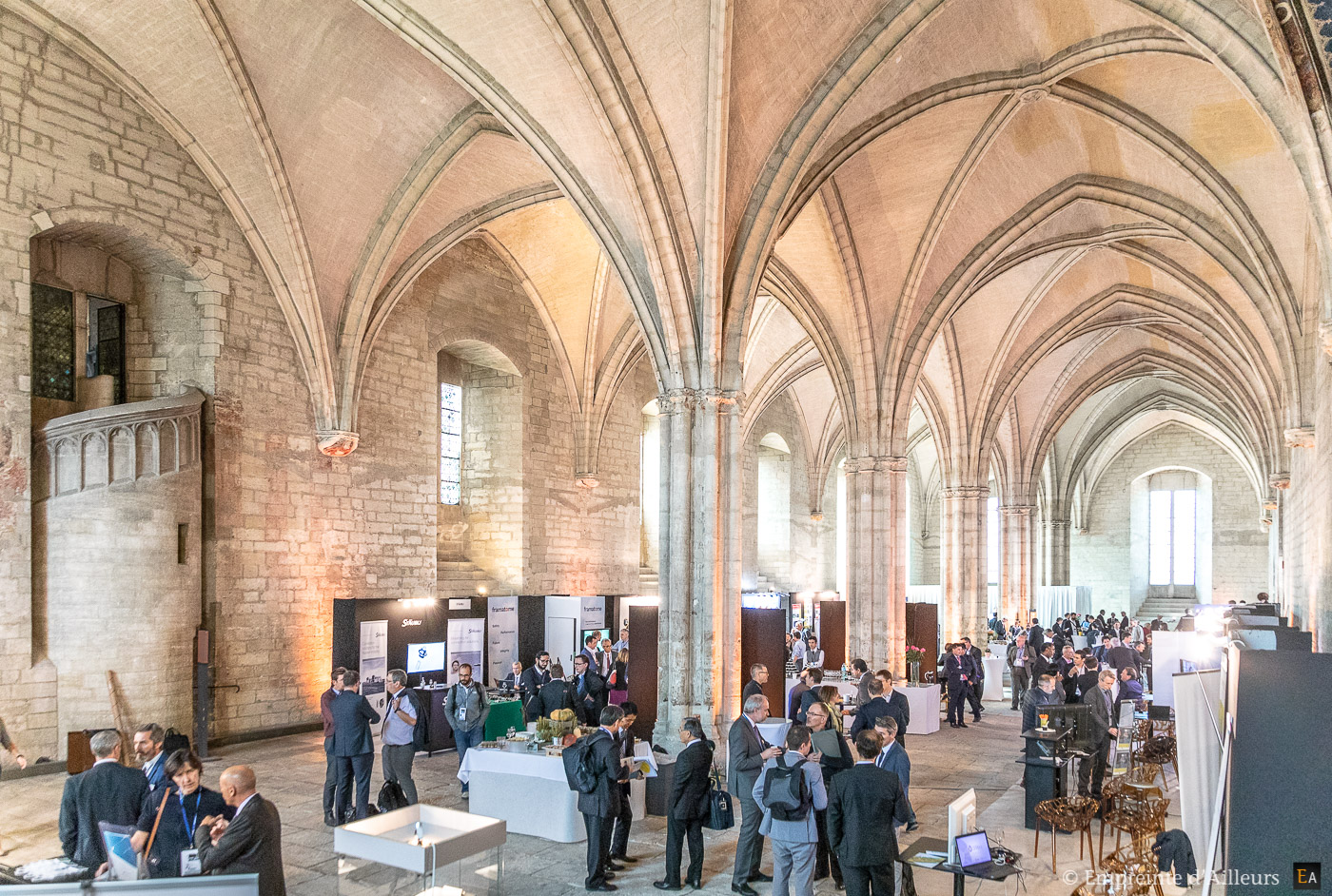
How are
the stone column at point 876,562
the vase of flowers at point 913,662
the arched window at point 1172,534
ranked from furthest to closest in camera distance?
the arched window at point 1172,534
the vase of flowers at point 913,662
the stone column at point 876,562

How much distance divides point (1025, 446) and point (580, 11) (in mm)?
21031

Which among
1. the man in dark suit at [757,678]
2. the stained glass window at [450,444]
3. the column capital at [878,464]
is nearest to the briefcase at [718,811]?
the man in dark suit at [757,678]

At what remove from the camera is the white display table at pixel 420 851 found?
5.08m

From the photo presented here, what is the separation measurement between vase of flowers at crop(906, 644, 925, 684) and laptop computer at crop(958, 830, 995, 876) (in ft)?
35.9

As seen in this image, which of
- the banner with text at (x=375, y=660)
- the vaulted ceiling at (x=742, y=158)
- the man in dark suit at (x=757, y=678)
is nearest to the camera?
the man in dark suit at (x=757, y=678)

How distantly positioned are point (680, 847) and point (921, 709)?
25.9ft

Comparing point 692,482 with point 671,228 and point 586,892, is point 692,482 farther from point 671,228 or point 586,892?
point 586,892

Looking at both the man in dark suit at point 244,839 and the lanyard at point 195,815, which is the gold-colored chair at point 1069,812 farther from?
the lanyard at point 195,815

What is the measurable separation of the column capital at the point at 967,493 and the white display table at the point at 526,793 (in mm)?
15853

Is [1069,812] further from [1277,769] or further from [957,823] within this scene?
[1277,769]

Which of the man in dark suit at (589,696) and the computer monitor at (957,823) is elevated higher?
the computer monitor at (957,823)

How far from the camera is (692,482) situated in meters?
11.2

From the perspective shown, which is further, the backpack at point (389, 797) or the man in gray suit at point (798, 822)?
the backpack at point (389, 797)

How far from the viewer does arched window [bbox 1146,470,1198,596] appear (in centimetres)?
3450
